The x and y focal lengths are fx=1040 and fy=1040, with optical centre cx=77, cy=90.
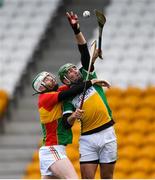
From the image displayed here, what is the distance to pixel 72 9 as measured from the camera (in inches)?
677

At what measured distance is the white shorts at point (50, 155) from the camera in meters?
9.88

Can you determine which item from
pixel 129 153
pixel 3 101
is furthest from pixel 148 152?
pixel 3 101

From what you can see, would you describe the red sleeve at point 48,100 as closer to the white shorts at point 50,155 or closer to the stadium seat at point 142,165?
the white shorts at point 50,155

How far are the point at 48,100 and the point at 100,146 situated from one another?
67cm

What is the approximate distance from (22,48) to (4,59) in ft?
1.25

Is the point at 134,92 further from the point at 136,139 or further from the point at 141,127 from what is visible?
the point at 136,139

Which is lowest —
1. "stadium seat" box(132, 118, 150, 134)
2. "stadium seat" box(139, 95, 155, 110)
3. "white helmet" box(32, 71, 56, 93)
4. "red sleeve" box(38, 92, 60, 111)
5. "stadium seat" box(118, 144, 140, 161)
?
"stadium seat" box(118, 144, 140, 161)

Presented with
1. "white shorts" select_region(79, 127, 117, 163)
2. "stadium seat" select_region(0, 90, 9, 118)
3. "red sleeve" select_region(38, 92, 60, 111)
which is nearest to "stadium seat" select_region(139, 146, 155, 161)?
"stadium seat" select_region(0, 90, 9, 118)

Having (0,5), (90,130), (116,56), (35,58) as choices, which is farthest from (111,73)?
(90,130)

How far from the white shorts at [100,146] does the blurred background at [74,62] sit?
10.5ft

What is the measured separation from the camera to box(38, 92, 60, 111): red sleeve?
385 inches

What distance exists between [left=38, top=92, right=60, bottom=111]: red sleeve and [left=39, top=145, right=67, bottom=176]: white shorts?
0.39 meters

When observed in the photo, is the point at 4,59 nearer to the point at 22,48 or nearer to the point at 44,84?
the point at 22,48

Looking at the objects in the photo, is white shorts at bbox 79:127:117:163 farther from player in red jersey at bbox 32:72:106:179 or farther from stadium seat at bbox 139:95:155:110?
stadium seat at bbox 139:95:155:110
